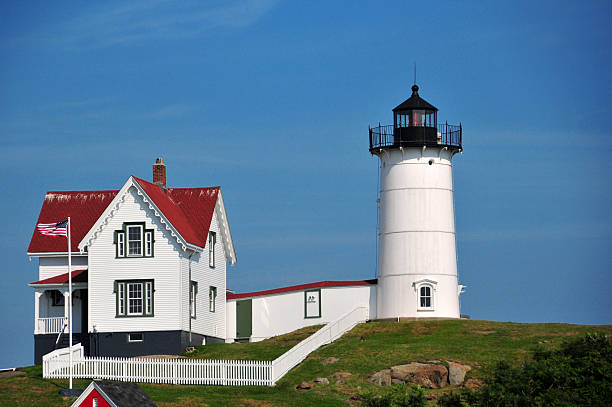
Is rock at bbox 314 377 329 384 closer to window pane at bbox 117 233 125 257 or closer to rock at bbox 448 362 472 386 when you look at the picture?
rock at bbox 448 362 472 386

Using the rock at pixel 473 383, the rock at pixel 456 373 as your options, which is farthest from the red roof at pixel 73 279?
the rock at pixel 473 383

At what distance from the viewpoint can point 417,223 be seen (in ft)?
180

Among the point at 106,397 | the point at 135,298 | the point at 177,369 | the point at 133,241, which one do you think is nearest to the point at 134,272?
the point at 135,298

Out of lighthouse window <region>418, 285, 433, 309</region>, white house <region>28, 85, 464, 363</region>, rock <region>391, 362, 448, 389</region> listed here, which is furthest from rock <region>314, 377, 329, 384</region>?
lighthouse window <region>418, 285, 433, 309</region>

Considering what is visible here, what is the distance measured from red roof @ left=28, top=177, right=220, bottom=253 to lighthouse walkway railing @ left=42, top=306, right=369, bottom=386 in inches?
316

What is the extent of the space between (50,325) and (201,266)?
725cm

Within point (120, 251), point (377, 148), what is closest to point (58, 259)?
point (120, 251)

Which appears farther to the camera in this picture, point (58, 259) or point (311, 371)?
point (58, 259)

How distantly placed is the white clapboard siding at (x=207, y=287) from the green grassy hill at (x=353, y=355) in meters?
1.48

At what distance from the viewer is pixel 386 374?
4338 cm

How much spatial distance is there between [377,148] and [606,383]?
25254mm

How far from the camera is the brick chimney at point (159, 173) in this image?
55.8 m

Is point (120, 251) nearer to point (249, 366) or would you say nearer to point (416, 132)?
point (249, 366)

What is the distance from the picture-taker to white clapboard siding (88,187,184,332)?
49.8m
